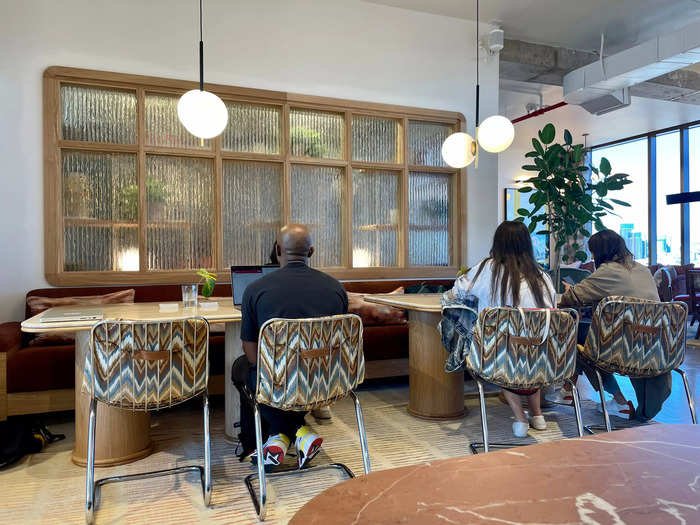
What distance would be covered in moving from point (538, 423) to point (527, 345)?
3.39 ft

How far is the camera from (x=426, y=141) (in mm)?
5367

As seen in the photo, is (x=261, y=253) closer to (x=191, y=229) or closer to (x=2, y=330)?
(x=191, y=229)

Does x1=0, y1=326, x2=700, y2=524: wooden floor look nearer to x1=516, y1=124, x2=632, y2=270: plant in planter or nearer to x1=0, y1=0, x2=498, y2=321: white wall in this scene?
x1=516, y1=124, x2=632, y2=270: plant in planter

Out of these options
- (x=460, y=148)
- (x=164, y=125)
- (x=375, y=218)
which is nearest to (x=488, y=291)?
(x=460, y=148)

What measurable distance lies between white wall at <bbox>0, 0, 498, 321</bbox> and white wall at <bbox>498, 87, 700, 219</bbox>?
2.97 meters

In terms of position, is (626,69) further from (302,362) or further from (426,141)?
(302,362)

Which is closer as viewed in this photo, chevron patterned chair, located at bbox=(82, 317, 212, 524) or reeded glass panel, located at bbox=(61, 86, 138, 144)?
chevron patterned chair, located at bbox=(82, 317, 212, 524)

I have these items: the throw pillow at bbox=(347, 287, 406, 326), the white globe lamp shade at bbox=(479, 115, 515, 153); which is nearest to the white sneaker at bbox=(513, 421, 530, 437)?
the throw pillow at bbox=(347, 287, 406, 326)

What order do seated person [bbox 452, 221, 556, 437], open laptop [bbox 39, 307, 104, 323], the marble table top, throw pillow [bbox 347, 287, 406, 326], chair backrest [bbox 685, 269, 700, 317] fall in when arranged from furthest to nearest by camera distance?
chair backrest [bbox 685, 269, 700, 317] < throw pillow [bbox 347, 287, 406, 326] < seated person [bbox 452, 221, 556, 437] < open laptop [bbox 39, 307, 104, 323] < the marble table top

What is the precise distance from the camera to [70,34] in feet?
13.2

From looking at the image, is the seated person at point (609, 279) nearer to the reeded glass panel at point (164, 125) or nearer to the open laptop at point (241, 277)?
the open laptop at point (241, 277)

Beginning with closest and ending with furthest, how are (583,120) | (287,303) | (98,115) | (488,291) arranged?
(287,303) → (488,291) → (98,115) → (583,120)

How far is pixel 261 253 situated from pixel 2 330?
2.06m

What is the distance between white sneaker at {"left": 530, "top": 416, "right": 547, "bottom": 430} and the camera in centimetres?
316
